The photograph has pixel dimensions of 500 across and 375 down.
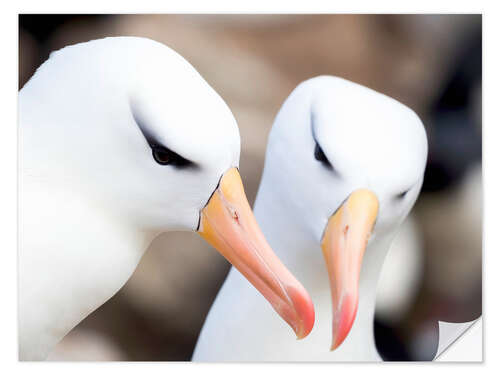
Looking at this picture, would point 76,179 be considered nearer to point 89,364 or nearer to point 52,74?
point 52,74

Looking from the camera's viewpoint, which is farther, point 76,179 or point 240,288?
point 240,288

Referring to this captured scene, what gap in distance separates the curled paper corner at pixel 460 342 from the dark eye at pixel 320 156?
1.76ft

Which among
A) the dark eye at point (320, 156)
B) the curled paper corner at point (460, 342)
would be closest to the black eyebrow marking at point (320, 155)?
the dark eye at point (320, 156)

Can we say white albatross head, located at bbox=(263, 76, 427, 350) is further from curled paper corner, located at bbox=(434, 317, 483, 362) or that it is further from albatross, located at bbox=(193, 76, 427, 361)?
curled paper corner, located at bbox=(434, 317, 483, 362)

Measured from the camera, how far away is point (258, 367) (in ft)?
5.31

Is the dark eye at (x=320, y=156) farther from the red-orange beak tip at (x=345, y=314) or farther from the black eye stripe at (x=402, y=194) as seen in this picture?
the red-orange beak tip at (x=345, y=314)

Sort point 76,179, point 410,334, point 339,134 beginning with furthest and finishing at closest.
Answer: point 410,334, point 339,134, point 76,179

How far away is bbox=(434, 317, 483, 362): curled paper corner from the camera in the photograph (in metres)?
1.64

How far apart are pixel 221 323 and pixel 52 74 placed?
2.19 ft

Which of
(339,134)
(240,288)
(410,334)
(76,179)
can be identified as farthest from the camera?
(410,334)

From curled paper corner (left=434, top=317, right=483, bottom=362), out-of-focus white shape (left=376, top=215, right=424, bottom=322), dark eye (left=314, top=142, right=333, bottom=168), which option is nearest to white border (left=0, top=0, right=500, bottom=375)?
curled paper corner (left=434, top=317, right=483, bottom=362)

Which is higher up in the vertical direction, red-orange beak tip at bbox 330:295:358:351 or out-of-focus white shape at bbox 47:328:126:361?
red-orange beak tip at bbox 330:295:358:351

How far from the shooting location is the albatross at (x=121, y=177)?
4.08 feet
